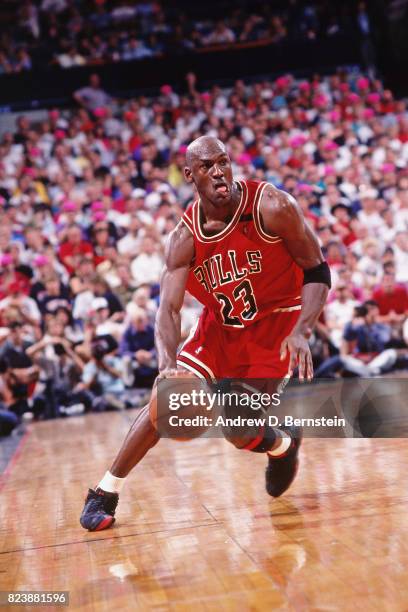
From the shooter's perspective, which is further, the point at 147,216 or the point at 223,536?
the point at 147,216

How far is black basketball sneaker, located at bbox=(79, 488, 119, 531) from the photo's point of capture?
142 inches

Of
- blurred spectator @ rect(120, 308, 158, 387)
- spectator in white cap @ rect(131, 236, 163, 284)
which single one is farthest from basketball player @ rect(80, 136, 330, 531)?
spectator in white cap @ rect(131, 236, 163, 284)

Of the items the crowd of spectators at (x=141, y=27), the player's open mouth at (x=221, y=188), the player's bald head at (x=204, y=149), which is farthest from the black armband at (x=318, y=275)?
the crowd of spectators at (x=141, y=27)

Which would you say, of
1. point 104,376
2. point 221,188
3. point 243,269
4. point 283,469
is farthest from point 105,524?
point 104,376

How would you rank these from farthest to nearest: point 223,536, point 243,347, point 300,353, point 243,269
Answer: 1. point 243,347
2. point 243,269
3. point 300,353
4. point 223,536

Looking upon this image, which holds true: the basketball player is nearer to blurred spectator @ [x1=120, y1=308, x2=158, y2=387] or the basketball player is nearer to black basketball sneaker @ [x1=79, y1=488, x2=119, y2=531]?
black basketball sneaker @ [x1=79, y1=488, x2=119, y2=531]

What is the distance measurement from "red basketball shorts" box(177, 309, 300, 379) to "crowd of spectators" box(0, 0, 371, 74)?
38.4 ft

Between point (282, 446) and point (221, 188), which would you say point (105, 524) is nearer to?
point (282, 446)

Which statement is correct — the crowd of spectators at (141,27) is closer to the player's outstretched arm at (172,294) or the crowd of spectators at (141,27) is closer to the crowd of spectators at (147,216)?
the crowd of spectators at (147,216)

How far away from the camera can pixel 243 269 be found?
3875 mm

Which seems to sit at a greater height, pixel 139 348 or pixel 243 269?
pixel 243 269

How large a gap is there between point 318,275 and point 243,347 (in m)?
0.55

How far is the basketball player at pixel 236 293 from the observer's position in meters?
3.63

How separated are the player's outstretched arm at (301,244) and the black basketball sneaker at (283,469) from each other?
1.74ft
